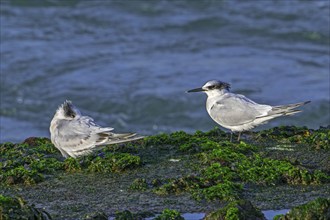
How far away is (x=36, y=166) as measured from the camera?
8578 millimetres

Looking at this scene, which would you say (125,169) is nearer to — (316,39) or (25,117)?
(25,117)

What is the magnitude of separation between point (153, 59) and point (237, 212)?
14.1 m

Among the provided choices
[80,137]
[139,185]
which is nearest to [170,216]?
[139,185]

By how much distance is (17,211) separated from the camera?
21.9ft

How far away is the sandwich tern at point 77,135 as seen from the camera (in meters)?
8.84

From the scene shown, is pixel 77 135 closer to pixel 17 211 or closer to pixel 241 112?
pixel 241 112

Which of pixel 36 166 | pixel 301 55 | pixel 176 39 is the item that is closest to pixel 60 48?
pixel 176 39

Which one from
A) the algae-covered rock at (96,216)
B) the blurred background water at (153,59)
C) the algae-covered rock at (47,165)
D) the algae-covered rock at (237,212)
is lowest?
the blurred background water at (153,59)

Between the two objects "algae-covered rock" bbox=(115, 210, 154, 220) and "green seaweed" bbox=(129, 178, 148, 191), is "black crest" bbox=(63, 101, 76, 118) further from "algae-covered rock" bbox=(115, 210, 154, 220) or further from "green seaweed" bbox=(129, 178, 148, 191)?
"algae-covered rock" bbox=(115, 210, 154, 220)

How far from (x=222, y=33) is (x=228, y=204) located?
15.5 metres

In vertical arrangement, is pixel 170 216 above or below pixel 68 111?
below

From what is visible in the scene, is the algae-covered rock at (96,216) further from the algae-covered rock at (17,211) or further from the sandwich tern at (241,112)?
the sandwich tern at (241,112)

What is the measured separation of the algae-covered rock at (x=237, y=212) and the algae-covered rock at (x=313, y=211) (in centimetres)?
30

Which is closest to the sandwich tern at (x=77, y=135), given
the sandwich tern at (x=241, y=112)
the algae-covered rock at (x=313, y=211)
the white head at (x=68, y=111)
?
the white head at (x=68, y=111)
